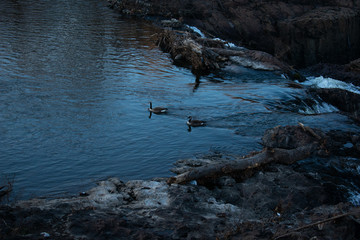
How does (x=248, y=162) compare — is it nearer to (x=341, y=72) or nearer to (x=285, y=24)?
(x=341, y=72)

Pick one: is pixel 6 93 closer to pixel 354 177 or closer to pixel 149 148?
pixel 149 148

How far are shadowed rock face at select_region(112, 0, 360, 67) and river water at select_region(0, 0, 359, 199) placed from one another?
692cm

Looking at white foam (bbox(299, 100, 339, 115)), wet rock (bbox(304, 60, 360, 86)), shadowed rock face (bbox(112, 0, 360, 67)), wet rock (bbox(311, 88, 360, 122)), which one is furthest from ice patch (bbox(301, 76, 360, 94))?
shadowed rock face (bbox(112, 0, 360, 67))

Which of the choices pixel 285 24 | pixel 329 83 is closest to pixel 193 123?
pixel 329 83

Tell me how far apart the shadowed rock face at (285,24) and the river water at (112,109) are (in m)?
6.92

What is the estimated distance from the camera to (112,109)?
1270cm

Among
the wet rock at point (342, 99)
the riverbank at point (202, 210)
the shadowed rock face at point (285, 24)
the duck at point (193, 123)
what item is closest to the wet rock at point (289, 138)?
the riverbank at point (202, 210)

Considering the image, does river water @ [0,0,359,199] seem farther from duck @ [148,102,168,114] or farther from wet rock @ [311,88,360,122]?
wet rock @ [311,88,360,122]

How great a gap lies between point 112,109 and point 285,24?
16.5 metres

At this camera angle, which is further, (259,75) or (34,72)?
(259,75)

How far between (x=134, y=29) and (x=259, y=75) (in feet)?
35.5

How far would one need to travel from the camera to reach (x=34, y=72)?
15.4m

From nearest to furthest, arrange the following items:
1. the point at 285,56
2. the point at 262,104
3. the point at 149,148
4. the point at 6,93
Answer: the point at 149,148 → the point at 6,93 → the point at 262,104 → the point at 285,56

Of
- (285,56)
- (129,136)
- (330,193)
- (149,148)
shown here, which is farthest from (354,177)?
(285,56)
